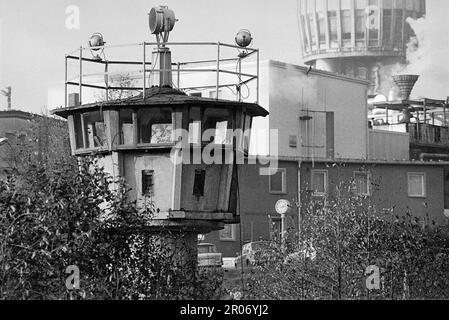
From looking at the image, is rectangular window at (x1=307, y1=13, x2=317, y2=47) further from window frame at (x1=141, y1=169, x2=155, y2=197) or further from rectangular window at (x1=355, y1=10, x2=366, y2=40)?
window frame at (x1=141, y1=169, x2=155, y2=197)

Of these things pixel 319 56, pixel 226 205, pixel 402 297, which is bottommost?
pixel 402 297

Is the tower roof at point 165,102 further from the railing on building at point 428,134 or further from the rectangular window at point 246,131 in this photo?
the railing on building at point 428,134

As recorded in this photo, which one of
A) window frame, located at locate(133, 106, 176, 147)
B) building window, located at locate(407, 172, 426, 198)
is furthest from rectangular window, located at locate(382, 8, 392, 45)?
window frame, located at locate(133, 106, 176, 147)

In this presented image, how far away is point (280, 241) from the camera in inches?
1565

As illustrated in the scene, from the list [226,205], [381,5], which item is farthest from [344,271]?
[381,5]

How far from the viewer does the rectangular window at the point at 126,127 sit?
33.9 meters

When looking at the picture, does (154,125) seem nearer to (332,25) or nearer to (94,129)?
(94,129)

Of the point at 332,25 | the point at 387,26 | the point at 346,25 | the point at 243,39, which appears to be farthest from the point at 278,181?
the point at 346,25

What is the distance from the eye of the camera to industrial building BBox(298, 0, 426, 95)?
155000 millimetres

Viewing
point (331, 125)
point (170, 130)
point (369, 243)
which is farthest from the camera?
point (331, 125)

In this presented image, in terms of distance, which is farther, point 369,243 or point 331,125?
point 331,125

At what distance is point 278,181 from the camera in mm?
89375
